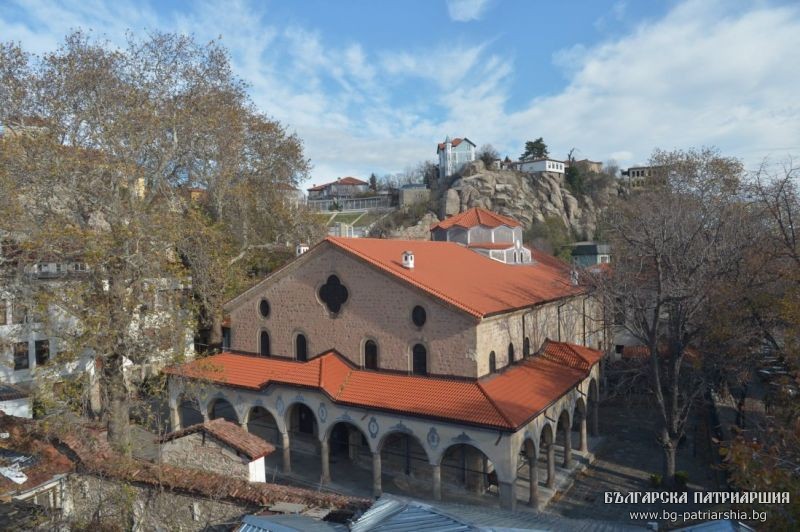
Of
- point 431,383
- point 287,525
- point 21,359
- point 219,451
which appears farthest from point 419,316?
point 21,359

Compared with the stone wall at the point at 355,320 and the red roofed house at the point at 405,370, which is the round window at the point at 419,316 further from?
the stone wall at the point at 355,320

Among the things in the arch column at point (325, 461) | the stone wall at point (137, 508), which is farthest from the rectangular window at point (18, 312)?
the arch column at point (325, 461)

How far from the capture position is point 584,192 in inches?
3076

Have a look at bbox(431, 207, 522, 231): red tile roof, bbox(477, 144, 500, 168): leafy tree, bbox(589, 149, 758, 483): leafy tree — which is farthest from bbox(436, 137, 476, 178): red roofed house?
bbox(589, 149, 758, 483): leafy tree

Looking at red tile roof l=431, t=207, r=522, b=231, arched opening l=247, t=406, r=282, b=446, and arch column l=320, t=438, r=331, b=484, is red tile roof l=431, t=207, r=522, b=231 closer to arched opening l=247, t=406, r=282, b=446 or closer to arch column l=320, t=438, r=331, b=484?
arched opening l=247, t=406, r=282, b=446

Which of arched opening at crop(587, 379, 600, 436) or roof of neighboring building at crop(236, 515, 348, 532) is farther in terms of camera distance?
arched opening at crop(587, 379, 600, 436)

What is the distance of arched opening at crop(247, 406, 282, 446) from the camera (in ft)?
72.0

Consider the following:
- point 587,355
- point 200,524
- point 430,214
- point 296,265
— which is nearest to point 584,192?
point 430,214

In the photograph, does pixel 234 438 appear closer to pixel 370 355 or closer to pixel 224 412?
pixel 370 355

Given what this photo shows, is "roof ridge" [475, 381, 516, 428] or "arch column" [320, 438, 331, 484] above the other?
"roof ridge" [475, 381, 516, 428]

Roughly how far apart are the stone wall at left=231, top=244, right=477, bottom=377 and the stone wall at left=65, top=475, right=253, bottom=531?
26.0 ft

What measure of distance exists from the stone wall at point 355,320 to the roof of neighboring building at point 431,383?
1.70 feet

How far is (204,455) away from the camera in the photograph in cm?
1334

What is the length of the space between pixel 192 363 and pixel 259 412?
3.95m
